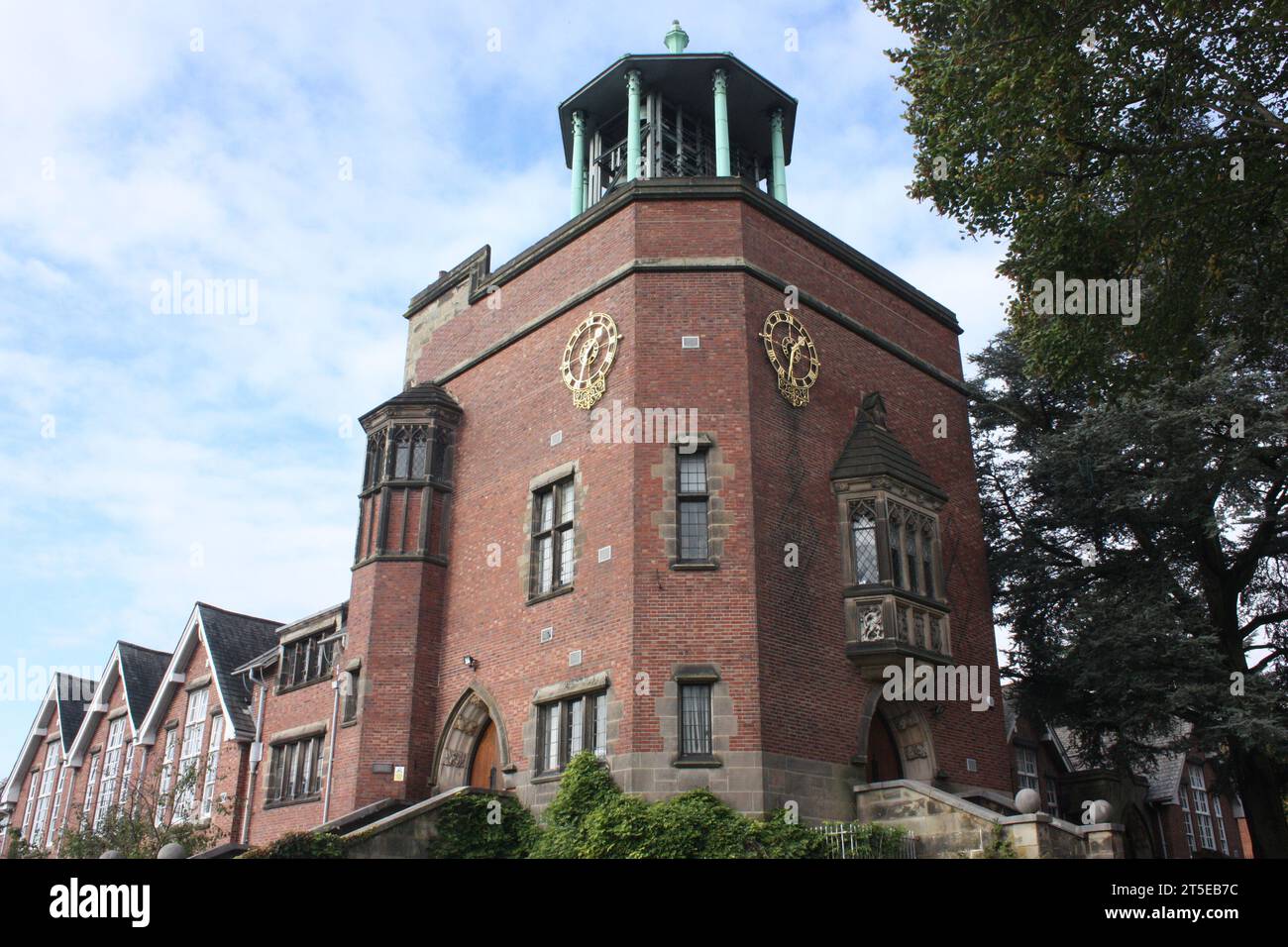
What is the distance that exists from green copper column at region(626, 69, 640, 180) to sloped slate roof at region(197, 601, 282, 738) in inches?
724

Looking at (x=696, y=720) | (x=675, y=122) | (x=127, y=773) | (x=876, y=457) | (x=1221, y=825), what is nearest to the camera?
(x=696, y=720)

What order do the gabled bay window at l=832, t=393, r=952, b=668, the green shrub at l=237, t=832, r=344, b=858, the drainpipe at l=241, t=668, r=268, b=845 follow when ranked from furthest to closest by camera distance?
the drainpipe at l=241, t=668, r=268, b=845 → the gabled bay window at l=832, t=393, r=952, b=668 → the green shrub at l=237, t=832, r=344, b=858

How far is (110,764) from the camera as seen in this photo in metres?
39.2

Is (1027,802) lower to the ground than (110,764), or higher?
lower

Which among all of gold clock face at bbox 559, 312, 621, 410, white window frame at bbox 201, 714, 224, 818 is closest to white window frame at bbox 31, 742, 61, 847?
white window frame at bbox 201, 714, 224, 818

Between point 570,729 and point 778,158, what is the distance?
1513cm

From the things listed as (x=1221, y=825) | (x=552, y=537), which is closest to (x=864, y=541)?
(x=552, y=537)

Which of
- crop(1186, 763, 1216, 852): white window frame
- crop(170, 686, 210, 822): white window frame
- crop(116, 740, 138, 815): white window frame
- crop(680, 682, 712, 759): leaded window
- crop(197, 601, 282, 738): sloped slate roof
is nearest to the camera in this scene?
crop(680, 682, 712, 759): leaded window

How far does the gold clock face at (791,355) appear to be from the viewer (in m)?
21.6

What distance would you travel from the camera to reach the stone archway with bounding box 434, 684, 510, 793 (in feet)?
73.4

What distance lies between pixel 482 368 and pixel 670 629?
9.03m

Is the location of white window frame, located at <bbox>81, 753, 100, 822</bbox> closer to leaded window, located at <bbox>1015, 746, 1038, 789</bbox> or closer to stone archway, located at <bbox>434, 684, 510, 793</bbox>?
stone archway, located at <bbox>434, 684, 510, 793</bbox>

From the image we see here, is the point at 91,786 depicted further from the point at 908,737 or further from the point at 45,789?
the point at 908,737
